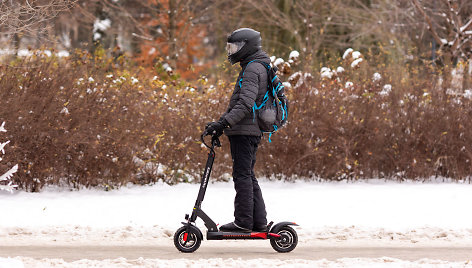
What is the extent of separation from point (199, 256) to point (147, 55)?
28865mm

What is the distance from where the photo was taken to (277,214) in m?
9.73

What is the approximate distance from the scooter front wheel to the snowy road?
66 millimetres

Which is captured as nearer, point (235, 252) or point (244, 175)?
point (244, 175)

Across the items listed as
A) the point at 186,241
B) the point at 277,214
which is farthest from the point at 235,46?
the point at 277,214

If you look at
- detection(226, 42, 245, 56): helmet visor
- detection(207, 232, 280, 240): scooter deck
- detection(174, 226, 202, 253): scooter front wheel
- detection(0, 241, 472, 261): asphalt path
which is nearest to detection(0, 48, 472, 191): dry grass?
detection(0, 241, 472, 261): asphalt path

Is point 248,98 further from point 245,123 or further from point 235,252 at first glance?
point 235,252

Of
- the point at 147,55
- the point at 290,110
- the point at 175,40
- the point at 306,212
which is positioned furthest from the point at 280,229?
the point at 147,55

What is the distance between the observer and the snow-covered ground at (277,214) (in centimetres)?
802

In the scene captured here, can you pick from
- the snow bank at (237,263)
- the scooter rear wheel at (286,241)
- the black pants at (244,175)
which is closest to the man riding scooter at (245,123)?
the black pants at (244,175)

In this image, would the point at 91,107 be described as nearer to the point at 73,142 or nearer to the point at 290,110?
the point at 73,142

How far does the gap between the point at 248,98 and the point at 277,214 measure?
3327mm

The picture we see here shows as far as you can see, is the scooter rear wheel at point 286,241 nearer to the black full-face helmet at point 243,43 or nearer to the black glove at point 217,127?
the black glove at point 217,127

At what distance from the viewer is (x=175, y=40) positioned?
25266mm

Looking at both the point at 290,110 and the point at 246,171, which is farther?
the point at 290,110
